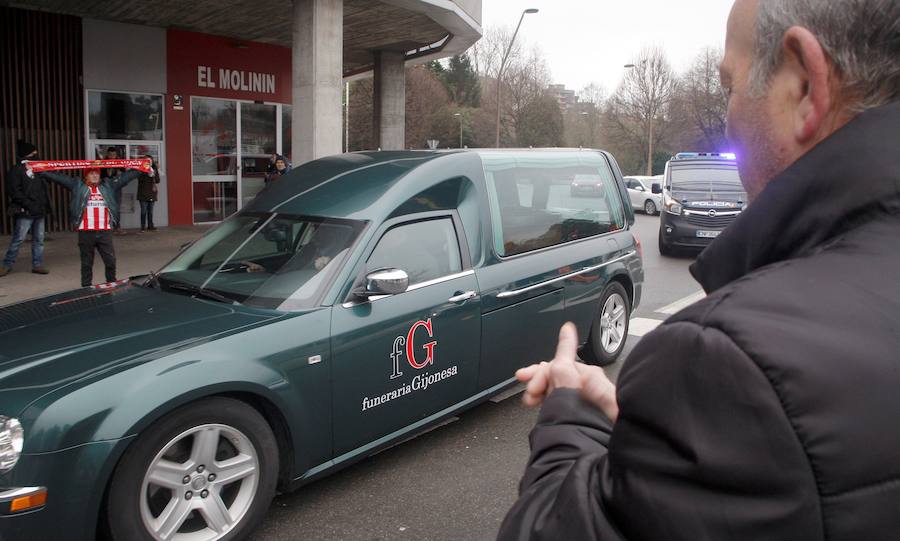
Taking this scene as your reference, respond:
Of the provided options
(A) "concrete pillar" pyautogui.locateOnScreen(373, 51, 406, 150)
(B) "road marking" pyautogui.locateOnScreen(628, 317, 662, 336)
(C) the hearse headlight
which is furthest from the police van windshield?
(C) the hearse headlight

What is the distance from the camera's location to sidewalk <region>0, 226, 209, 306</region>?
30.6 feet

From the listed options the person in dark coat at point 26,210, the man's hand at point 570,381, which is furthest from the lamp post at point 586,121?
the man's hand at point 570,381

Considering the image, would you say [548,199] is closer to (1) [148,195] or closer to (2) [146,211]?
(1) [148,195]

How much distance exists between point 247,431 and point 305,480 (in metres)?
0.47

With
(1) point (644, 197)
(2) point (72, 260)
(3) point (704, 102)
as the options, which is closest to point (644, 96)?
(3) point (704, 102)

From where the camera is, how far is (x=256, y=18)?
49.3 feet

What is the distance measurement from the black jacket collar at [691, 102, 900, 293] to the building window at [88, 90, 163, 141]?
54.1 feet

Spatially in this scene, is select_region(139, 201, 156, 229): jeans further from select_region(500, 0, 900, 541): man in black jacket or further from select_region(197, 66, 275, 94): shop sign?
select_region(500, 0, 900, 541): man in black jacket

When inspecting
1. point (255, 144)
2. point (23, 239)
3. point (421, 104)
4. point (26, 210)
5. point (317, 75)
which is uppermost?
point (421, 104)

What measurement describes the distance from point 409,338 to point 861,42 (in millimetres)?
3166

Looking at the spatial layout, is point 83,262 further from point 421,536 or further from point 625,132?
point 625,132

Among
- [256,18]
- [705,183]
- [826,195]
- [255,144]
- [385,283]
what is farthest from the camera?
[255,144]

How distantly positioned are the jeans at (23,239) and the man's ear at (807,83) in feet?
37.3

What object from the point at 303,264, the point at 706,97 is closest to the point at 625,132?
the point at 706,97
